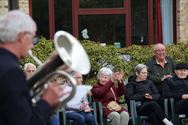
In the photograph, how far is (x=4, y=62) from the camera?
3389mm

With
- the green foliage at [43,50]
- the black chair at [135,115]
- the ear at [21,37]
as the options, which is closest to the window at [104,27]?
the green foliage at [43,50]

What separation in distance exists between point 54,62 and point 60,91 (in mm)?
188

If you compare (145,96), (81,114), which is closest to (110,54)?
(145,96)

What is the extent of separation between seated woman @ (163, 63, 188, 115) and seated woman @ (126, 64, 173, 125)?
208 millimetres

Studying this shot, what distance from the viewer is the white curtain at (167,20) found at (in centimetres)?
1294

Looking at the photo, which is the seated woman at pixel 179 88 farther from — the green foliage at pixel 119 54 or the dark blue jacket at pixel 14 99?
the dark blue jacket at pixel 14 99

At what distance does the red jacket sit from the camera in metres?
8.66

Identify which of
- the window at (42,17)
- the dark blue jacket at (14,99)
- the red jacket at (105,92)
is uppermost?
the window at (42,17)

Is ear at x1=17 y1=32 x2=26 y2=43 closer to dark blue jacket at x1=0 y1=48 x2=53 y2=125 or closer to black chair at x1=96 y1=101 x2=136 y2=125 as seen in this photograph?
dark blue jacket at x1=0 y1=48 x2=53 y2=125

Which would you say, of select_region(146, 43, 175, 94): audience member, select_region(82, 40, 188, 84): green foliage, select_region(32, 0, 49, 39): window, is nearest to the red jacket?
select_region(146, 43, 175, 94): audience member

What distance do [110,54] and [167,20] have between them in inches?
98.9

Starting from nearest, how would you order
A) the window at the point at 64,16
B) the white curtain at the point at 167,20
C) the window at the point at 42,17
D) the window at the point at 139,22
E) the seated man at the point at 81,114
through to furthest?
the seated man at the point at 81,114
the window at the point at 42,17
the window at the point at 64,16
the window at the point at 139,22
the white curtain at the point at 167,20

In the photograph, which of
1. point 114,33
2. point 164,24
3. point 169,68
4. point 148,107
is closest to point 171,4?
point 164,24

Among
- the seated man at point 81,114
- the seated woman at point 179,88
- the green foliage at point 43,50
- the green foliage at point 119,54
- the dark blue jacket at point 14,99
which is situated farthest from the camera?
the green foliage at point 119,54
